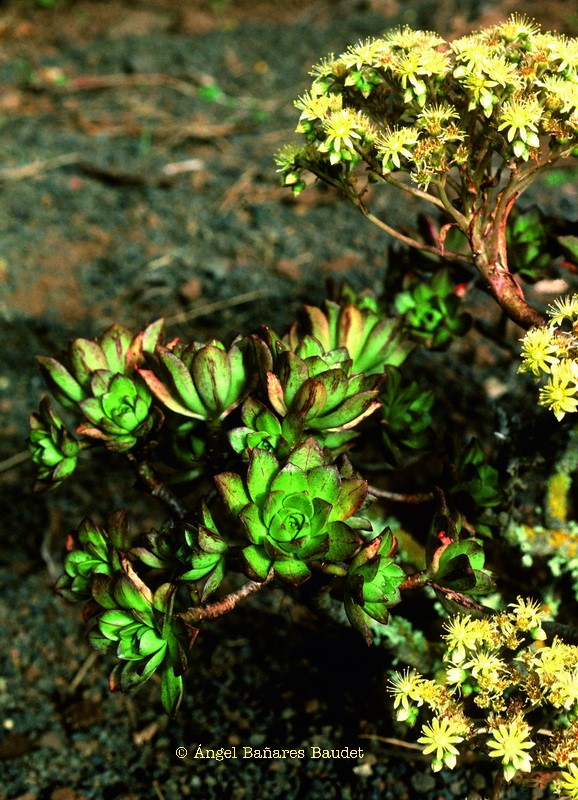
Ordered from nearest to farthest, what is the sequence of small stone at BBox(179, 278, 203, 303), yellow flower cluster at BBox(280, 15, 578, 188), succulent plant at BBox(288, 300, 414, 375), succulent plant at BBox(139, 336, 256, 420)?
yellow flower cluster at BBox(280, 15, 578, 188)
succulent plant at BBox(139, 336, 256, 420)
succulent plant at BBox(288, 300, 414, 375)
small stone at BBox(179, 278, 203, 303)

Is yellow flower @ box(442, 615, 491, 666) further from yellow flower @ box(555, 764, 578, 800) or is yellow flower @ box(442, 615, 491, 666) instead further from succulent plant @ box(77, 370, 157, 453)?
succulent plant @ box(77, 370, 157, 453)

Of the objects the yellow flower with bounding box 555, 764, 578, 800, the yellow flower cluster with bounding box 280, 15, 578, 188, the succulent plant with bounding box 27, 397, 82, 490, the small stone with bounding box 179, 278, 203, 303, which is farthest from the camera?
the small stone with bounding box 179, 278, 203, 303

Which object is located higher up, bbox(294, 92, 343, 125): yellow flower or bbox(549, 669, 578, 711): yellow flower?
bbox(294, 92, 343, 125): yellow flower

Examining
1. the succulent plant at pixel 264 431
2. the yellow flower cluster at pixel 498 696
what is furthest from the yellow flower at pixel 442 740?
the succulent plant at pixel 264 431

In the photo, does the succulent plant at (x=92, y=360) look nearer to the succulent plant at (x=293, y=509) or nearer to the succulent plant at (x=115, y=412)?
the succulent plant at (x=115, y=412)

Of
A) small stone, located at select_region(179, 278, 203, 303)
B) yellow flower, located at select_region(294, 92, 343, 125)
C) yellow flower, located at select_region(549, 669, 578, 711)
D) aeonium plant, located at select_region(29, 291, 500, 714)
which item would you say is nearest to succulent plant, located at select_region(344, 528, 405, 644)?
aeonium plant, located at select_region(29, 291, 500, 714)

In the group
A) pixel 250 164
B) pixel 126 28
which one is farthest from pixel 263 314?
pixel 126 28

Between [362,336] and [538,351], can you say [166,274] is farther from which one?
[538,351]

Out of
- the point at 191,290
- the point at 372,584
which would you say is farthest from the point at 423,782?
the point at 191,290
